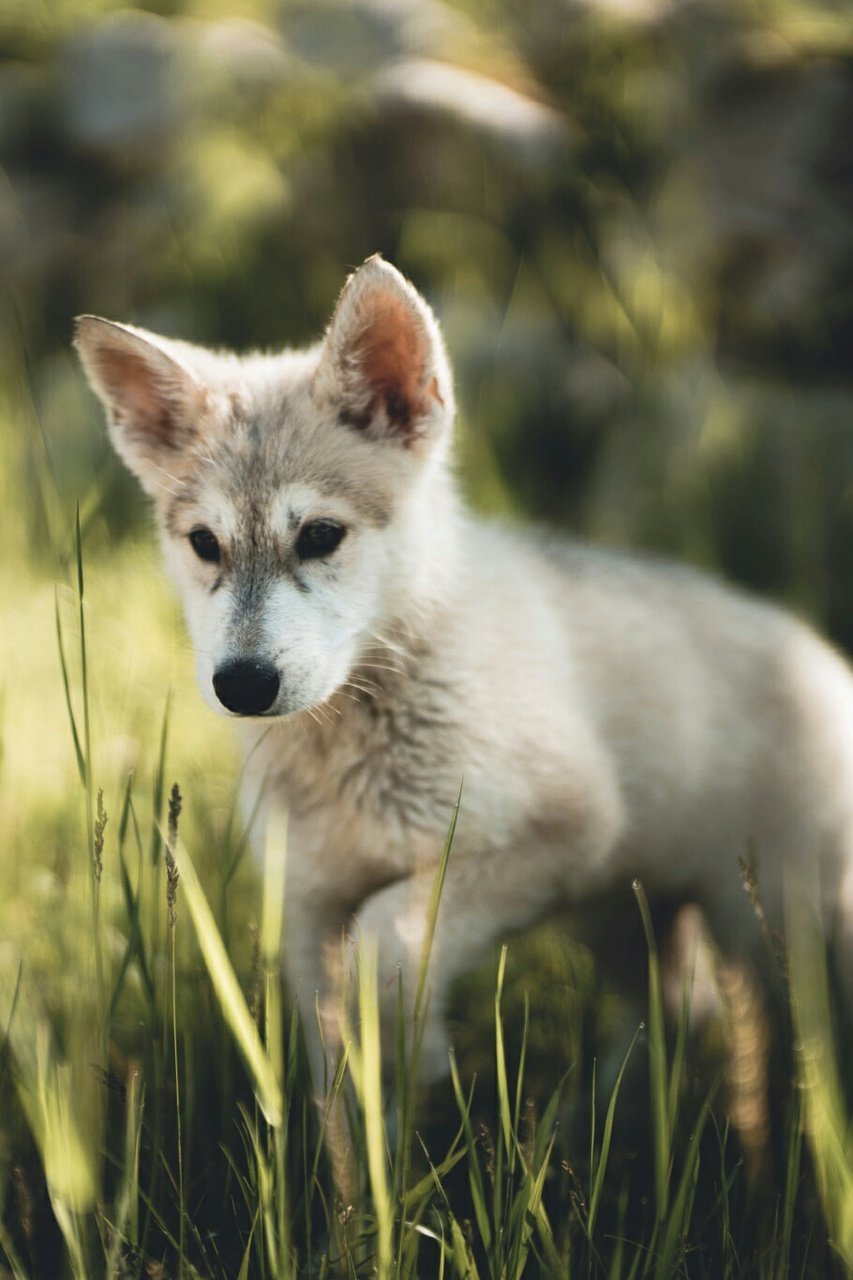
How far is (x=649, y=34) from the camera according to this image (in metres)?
5.54

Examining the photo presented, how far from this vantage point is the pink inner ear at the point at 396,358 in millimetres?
2396

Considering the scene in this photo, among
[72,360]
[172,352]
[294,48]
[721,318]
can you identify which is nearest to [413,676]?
[172,352]

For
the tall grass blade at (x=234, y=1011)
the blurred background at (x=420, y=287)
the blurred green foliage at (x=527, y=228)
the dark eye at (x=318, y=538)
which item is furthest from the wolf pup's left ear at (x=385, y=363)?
the blurred green foliage at (x=527, y=228)

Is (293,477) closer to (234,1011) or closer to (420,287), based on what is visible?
(234,1011)

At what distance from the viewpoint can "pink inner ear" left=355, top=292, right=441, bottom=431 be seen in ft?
7.86

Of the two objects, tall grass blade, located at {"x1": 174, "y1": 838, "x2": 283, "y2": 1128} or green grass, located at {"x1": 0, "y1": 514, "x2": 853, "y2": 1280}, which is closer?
tall grass blade, located at {"x1": 174, "y1": 838, "x2": 283, "y2": 1128}

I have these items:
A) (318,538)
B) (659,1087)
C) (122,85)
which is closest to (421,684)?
(318,538)

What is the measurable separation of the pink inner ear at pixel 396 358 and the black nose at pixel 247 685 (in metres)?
0.67

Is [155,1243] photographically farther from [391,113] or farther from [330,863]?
[391,113]

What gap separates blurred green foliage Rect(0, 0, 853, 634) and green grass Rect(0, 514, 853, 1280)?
4.50 ft

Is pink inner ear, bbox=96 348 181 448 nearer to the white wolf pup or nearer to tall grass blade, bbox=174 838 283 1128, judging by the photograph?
the white wolf pup

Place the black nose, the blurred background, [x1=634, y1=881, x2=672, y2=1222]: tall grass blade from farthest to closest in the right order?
the blurred background → the black nose → [x1=634, y1=881, x2=672, y2=1222]: tall grass blade

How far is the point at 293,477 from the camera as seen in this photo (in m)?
2.45

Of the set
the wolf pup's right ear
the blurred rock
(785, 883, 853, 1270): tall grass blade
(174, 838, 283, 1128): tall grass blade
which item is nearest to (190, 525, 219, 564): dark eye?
the wolf pup's right ear
